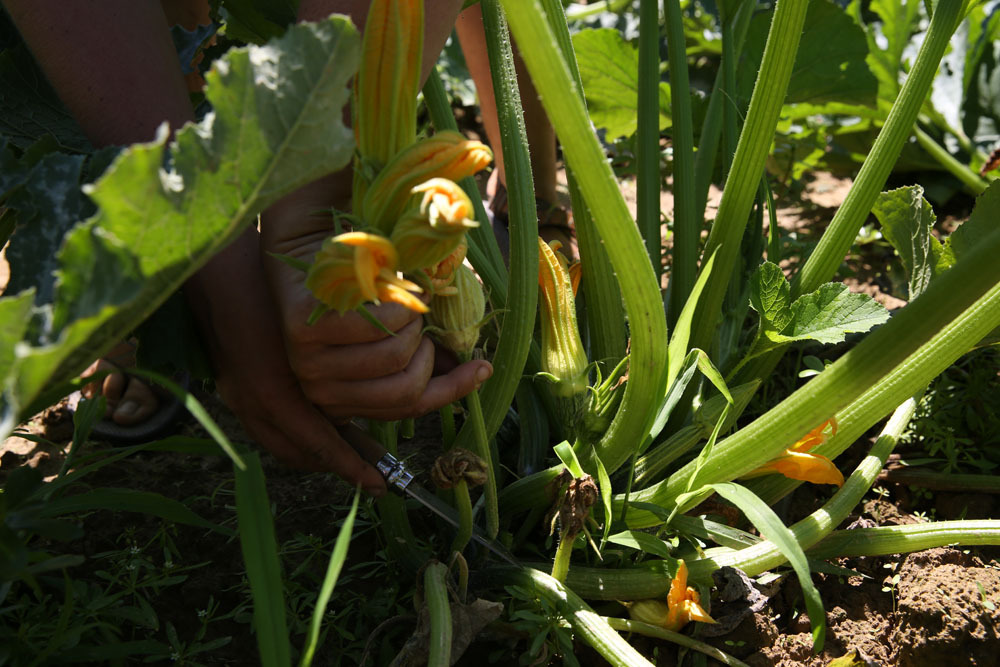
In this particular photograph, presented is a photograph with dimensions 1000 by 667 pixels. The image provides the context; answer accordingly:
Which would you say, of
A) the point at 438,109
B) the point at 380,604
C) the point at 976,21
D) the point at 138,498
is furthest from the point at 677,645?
the point at 976,21

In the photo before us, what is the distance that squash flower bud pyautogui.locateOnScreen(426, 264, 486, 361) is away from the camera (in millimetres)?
970

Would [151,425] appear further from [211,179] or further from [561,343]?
[211,179]

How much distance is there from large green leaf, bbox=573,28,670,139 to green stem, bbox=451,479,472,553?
100cm

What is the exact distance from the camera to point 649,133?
4.59 ft

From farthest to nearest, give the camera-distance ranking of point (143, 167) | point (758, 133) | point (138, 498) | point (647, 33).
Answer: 1. point (647, 33)
2. point (758, 133)
3. point (138, 498)
4. point (143, 167)

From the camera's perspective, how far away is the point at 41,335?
719 millimetres

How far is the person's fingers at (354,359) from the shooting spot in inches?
35.0

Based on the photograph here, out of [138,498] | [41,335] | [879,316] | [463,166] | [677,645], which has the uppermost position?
[463,166]

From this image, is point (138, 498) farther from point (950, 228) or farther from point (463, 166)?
point (950, 228)

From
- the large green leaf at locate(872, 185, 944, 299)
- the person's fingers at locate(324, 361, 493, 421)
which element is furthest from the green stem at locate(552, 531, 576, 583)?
the large green leaf at locate(872, 185, 944, 299)

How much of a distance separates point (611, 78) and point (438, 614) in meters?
1.31

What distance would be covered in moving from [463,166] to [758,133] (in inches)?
23.8

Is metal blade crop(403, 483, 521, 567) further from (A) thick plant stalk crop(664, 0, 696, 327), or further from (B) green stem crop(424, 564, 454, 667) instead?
(A) thick plant stalk crop(664, 0, 696, 327)

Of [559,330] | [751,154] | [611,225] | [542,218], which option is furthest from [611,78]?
[611,225]
